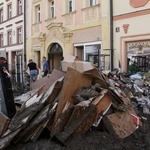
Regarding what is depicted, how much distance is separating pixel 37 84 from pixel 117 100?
2896mm

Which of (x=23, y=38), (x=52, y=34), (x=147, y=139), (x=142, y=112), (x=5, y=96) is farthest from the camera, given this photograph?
(x=23, y=38)

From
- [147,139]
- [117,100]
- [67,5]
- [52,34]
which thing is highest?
[67,5]

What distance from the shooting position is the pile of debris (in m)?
4.77

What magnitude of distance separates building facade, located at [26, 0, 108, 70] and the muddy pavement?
9544 millimetres

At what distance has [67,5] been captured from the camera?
59.7 ft

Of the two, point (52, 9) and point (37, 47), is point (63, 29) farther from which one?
point (37, 47)

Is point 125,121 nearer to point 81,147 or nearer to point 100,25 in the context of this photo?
point 81,147

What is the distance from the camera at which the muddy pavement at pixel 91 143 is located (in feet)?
15.1

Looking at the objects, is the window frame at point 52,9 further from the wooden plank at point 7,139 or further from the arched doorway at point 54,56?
the wooden plank at point 7,139

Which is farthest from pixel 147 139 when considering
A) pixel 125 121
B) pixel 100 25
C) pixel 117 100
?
pixel 100 25

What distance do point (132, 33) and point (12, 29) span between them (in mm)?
15569

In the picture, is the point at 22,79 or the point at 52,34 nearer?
the point at 22,79

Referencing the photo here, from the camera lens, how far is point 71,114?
4.97m

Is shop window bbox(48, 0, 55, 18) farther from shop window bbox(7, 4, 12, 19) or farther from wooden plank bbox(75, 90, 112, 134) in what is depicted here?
wooden plank bbox(75, 90, 112, 134)
